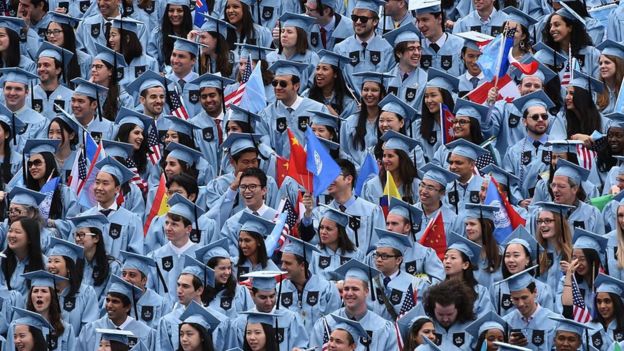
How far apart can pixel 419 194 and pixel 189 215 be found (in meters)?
1.93

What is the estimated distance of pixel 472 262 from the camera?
2081 cm

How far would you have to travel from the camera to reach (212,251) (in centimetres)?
A: 2089

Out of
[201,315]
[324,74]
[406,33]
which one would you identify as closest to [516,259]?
[201,315]

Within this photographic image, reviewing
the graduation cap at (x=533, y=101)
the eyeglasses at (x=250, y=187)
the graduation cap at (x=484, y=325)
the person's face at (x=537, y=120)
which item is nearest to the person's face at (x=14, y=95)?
the eyeglasses at (x=250, y=187)

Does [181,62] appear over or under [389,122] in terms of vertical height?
over

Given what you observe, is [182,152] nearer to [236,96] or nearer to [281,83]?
[236,96]

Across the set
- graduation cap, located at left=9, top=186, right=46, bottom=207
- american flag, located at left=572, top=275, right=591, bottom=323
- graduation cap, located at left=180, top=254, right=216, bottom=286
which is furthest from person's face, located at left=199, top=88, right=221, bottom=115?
american flag, located at left=572, top=275, right=591, bottom=323

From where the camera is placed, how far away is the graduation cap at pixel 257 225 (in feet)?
69.5

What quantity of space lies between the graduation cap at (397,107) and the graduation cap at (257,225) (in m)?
2.24

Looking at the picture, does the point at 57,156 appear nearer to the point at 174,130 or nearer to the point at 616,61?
the point at 174,130

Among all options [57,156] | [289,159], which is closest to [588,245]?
[289,159]

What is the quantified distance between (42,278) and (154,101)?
3.31 meters

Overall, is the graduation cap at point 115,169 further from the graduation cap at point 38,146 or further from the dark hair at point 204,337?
the dark hair at point 204,337

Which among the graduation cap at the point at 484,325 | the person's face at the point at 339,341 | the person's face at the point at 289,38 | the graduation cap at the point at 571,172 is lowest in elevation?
the person's face at the point at 339,341
